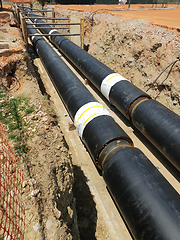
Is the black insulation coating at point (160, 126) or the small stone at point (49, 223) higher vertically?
the black insulation coating at point (160, 126)

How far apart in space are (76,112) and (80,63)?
5.02 meters

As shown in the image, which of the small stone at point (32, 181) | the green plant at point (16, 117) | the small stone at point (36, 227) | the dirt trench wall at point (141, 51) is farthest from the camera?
the dirt trench wall at point (141, 51)

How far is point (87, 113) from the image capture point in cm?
540

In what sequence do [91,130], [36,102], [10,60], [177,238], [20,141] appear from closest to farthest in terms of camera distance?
[177,238], [20,141], [91,130], [36,102], [10,60]

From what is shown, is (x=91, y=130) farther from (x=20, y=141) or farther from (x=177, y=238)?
(x=177, y=238)

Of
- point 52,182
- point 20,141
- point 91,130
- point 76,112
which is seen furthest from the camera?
point 76,112

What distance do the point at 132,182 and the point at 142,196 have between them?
1.13 ft

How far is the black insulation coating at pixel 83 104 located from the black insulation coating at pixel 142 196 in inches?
22.1

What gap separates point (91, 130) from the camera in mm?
4984

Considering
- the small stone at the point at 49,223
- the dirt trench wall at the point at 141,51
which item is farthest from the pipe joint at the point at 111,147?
the dirt trench wall at the point at 141,51

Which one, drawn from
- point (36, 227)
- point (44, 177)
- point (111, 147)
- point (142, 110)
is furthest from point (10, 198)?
point (142, 110)

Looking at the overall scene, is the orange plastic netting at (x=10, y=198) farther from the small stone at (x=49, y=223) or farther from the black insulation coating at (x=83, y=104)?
the black insulation coating at (x=83, y=104)

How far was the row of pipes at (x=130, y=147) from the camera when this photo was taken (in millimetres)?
3230

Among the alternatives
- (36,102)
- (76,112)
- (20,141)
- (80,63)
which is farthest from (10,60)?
(20,141)
